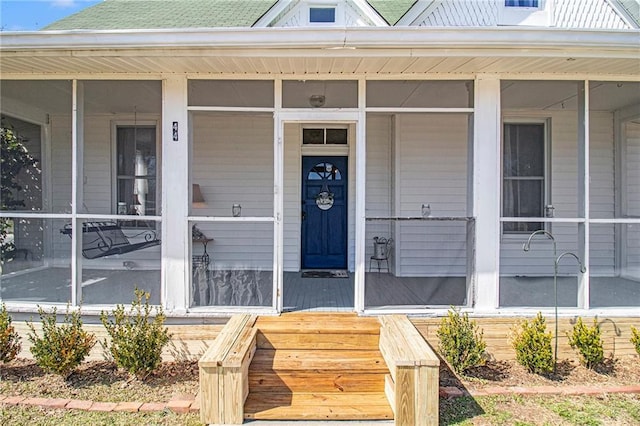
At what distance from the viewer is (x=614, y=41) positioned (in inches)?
127

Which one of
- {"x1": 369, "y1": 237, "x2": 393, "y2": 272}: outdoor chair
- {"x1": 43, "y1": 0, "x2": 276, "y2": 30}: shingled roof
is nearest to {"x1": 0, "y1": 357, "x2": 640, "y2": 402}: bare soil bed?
{"x1": 369, "y1": 237, "x2": 393, "y2": 272}: outdoor chair

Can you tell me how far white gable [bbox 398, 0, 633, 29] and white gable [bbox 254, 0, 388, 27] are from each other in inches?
24.9

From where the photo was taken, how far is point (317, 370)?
318 cm

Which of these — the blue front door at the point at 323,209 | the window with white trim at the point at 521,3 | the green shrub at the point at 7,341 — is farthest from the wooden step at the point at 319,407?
the window with white trim at the point at 521,3

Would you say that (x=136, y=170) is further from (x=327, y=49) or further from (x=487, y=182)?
(x=487, y=182)

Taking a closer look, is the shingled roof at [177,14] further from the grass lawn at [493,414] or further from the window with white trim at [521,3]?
the grass lawn at [493,414]

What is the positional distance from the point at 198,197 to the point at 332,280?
2.31m

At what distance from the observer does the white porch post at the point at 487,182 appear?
3.76m

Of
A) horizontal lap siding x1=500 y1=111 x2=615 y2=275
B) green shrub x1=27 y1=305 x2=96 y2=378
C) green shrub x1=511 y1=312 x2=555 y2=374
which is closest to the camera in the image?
green shrub x1=27 y1=305 x2=96 y2=378

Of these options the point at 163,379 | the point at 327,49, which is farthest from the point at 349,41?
the point at 163,379

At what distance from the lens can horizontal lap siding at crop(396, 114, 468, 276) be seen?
20.0 feet

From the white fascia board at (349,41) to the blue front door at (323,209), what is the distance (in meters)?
3.17

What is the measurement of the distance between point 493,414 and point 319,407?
4.33 feet

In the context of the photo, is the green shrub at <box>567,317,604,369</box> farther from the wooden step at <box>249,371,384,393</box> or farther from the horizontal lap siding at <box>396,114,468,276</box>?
the horizontal lap siding at <box>396,114,468,276</box>
